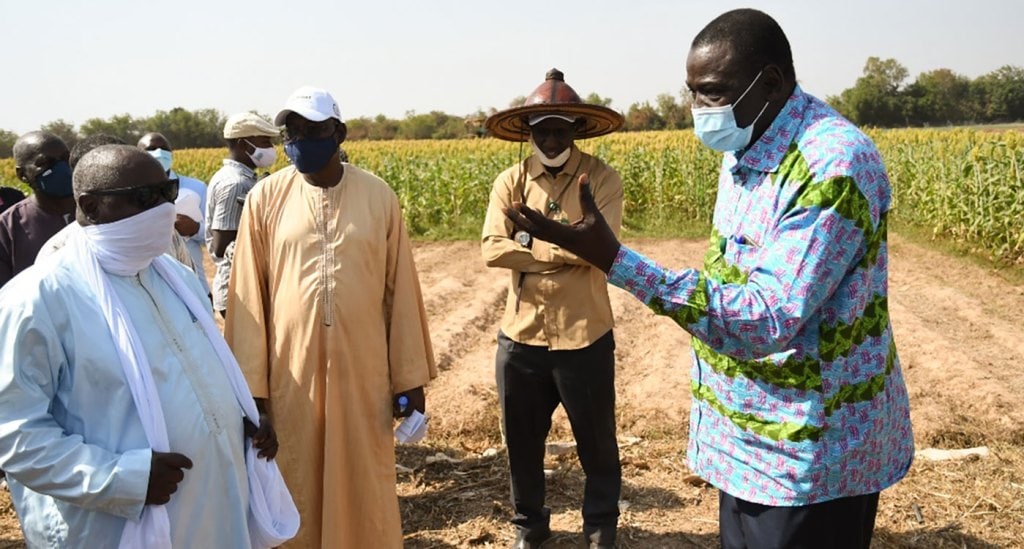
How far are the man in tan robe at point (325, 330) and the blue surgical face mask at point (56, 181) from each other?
4.57 feet

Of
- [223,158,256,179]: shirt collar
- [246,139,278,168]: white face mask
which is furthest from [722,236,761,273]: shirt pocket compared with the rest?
[246,139,278,168]: white face mask

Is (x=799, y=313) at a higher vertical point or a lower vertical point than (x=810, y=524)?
higher

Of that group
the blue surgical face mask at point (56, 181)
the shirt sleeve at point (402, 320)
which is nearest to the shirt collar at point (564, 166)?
the shirt sleeve at point (402, 320)

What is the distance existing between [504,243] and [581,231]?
6.92 feet

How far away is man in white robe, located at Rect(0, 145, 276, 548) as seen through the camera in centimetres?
214

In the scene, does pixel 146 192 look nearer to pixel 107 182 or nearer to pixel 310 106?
pixel 107 182

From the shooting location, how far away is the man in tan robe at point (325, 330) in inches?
138

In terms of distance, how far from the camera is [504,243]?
4195mm

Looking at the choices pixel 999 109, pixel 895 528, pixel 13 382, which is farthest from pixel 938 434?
pixel 999 109

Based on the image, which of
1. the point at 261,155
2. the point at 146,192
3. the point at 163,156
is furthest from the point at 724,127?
the point at 163,156

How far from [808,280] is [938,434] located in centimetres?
460

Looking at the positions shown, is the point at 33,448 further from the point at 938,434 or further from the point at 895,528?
the point at 938,434

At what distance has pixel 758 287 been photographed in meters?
2.00

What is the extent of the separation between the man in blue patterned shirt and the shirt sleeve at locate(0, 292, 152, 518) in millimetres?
1306
